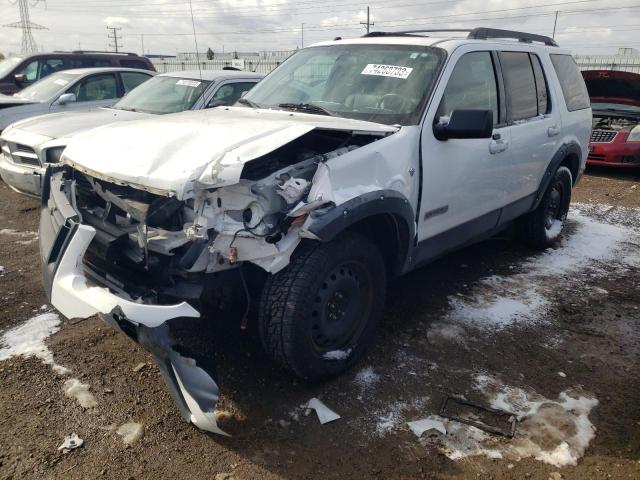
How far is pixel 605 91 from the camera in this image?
9.85m

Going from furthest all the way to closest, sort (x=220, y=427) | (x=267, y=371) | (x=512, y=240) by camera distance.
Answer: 1. (x=512, y=240)
2. (x=267, y=371)
3. (x=220, y=427)

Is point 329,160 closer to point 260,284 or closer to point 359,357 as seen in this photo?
point 260,284

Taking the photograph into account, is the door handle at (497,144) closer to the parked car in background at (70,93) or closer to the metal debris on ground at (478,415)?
the metal debris on ground at (478,415)

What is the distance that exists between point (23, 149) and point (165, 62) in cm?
1129

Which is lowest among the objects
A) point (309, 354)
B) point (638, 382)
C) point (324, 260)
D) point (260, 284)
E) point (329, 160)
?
point (638, 382)

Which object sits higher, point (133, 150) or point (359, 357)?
point (133, 150)

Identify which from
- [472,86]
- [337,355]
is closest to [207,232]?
[337,355]

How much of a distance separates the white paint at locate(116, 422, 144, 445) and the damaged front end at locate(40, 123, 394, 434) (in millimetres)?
302

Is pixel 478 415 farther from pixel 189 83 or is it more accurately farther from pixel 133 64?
pixel 133 64

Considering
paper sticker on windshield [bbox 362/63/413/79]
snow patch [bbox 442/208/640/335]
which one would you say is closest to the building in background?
snow patch [bbox 442/208/640/335]

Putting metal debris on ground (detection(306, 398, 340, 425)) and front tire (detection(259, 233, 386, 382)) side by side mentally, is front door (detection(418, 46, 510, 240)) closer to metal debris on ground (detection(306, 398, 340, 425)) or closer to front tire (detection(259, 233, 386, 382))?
front tire (detection(259, 233, 386, 382))

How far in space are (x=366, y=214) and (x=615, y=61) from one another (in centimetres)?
1942

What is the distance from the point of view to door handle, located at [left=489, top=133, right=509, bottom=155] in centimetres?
407

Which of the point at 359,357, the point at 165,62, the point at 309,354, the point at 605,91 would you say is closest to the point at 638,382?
the point at 359,357
